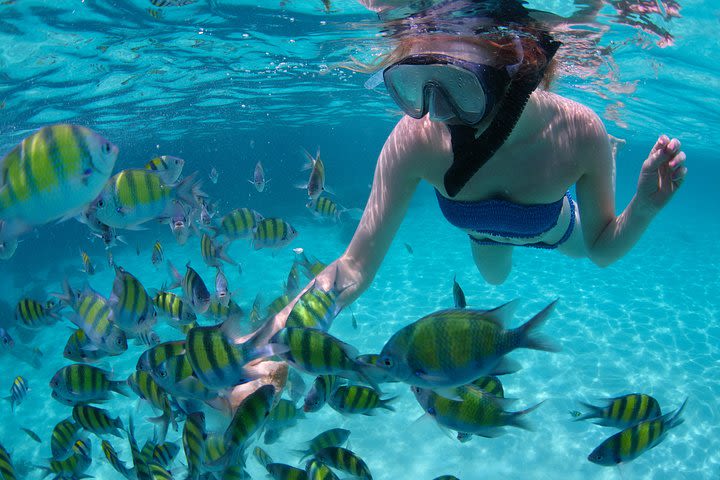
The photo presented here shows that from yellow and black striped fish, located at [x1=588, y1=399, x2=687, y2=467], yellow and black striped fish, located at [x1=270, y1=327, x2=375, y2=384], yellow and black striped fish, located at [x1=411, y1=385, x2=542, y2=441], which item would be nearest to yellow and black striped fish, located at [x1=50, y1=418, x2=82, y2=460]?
yellow and black striped fish, located at [x1=270, y1=327, x2=375, y2=384]

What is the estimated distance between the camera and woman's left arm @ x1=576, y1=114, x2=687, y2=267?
2854mm

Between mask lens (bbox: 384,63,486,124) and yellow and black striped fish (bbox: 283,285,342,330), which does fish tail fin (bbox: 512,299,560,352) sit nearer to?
yellow and black striped fish (bbox: 283,285,342,330)

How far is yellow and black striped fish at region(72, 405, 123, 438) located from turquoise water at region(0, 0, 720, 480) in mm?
549

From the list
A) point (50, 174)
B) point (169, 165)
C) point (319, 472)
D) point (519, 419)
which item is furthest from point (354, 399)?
point (169, 165)

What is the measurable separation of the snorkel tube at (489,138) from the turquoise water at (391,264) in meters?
2.01

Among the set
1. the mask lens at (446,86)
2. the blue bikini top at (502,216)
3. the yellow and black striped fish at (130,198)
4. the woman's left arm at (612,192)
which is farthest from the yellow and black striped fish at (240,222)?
the woman's left arm at (612,192)

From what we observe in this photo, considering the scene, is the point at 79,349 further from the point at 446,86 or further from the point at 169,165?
the point at 446,86

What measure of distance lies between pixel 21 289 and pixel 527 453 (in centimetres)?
2696

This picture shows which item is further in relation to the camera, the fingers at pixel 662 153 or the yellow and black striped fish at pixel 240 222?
the yellow and black striped fish at pixel 240 222

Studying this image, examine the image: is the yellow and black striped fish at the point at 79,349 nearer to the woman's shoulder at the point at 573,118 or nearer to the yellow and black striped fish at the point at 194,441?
the yellow and black striped fish at the point at 194,441

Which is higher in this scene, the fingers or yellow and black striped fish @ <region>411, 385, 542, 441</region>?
the fingers

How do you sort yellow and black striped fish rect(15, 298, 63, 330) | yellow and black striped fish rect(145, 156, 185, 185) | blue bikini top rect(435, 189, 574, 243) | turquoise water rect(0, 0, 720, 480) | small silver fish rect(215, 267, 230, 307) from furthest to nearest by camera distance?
turquoise water rect(0, 0, 720, 480)
yellow and black striped fish rect(15, 298, 63, 330)
small silver fish rect(215, 267, 230, 307)
yellow and black striped fish rect(145, 156, 185, 185)
blue bikini top rect(435, 189, 574, 243)

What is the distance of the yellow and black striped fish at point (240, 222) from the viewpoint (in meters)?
6.31

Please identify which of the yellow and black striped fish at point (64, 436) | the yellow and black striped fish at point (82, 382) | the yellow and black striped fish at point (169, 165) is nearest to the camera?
the yellow and black striped fish at point (82, 382)
